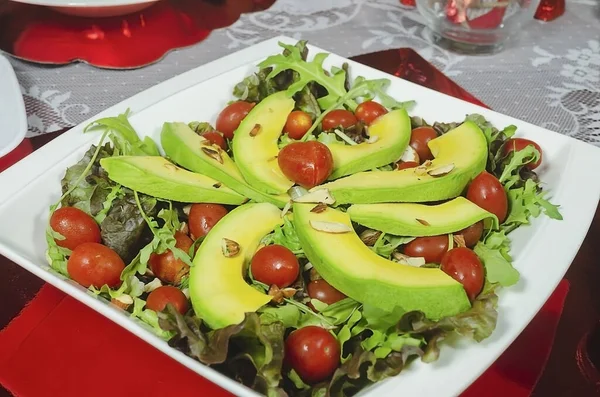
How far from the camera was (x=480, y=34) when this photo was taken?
173cm

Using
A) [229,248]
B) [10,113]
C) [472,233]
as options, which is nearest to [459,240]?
[472,233]

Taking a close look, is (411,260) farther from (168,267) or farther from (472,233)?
(168,267)

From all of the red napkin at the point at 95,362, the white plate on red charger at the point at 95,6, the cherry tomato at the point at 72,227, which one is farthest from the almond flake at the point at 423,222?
the white plate on red charger at the point at 95,6

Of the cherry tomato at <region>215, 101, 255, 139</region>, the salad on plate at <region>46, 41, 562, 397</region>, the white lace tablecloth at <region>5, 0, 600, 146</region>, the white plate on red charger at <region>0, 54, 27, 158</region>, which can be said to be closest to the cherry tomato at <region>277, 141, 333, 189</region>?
the salad on plate at <region>46, 41, 562, 397</region>

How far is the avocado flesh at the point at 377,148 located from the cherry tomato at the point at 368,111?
0.04 metres

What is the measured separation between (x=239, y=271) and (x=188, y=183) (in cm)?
18

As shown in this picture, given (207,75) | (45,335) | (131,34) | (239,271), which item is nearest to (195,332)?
(239,271)

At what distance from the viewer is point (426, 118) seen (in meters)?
1.19

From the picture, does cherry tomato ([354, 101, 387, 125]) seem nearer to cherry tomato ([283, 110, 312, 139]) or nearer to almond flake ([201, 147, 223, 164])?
cherry tomato ([283, 110, 312, 139])

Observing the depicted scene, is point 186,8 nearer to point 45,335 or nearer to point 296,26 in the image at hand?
point 296,26

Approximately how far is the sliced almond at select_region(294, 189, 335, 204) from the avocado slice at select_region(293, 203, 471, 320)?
0.17 ft

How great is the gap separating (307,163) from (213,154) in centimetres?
17

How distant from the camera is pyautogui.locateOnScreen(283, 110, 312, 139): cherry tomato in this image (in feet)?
3.67

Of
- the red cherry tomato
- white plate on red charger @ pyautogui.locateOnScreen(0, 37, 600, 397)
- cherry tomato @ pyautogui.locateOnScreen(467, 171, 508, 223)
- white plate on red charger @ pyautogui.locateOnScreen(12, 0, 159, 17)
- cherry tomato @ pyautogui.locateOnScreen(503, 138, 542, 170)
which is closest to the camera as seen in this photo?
white plate on red charger @ pyautogui.locateOnScreen(0, 37, 600, 397)
